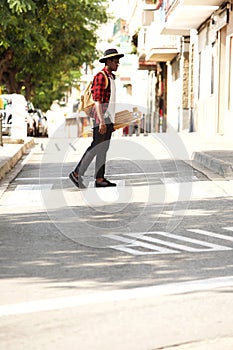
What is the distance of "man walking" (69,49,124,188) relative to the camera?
12.5 m

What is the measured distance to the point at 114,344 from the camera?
16.3 feet

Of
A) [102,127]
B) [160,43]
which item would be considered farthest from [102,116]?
[160,43]

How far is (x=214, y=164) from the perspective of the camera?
1681 centimetres

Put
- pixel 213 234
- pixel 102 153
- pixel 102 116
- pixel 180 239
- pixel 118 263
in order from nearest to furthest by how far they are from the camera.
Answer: pixel 118 263 < pixel 180 239 < pixel 213 234 < pixel 102 116 < pixel 102 153

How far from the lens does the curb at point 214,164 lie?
15.5 meters

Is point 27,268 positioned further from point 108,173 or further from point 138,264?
point 108,173

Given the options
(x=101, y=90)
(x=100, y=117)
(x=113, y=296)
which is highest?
(x=101, y=90)

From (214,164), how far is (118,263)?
31.5ft

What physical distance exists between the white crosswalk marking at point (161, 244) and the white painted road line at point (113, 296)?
1.35m

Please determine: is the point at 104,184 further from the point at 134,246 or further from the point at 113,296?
the point at 113,296

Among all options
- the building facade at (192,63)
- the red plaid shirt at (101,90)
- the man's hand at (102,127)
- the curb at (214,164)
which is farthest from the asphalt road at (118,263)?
the building facade at (192,63)

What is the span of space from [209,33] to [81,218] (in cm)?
2467

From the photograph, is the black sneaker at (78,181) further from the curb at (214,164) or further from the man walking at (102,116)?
the curb at (214,164)

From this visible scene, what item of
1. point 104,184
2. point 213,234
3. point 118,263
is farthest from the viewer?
point 104,184
